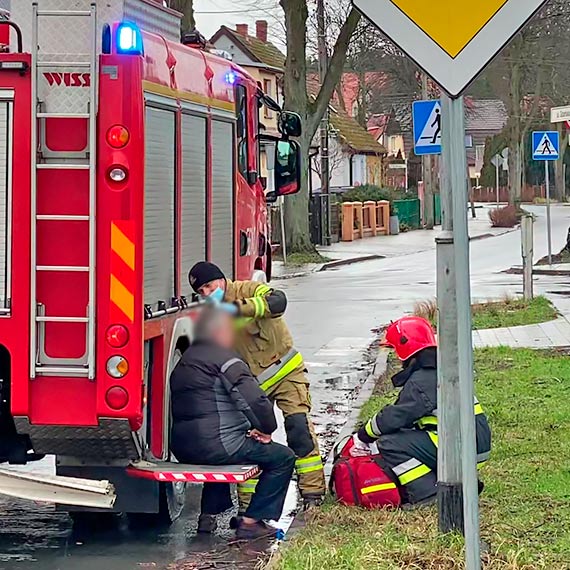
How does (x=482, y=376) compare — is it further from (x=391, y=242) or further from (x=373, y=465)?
(x=391, y=242)

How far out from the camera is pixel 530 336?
1583cm

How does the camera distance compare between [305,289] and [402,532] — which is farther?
[305,289]

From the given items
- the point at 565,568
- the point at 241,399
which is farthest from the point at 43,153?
the point at 565,568

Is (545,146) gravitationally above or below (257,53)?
below

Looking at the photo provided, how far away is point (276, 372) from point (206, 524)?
1036 millimetres

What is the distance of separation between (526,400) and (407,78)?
46173 mm

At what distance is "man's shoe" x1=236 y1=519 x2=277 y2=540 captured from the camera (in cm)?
712

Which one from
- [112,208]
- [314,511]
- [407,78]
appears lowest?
[314,511]

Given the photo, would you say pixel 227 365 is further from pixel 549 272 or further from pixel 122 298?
pixel 549 272

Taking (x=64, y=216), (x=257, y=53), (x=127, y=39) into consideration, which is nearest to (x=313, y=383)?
Answer: (x=64, y=216)

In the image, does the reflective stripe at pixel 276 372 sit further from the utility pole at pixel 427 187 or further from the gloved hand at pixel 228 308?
the utility pole at pixel 427 187

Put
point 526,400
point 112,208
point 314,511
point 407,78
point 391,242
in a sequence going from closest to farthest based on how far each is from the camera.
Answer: point 112,208
point 314,511
point 526,400
point 391,242
point 407,78

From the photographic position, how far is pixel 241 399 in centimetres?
693

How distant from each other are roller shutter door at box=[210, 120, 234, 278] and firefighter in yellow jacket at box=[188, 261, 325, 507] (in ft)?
1.82
